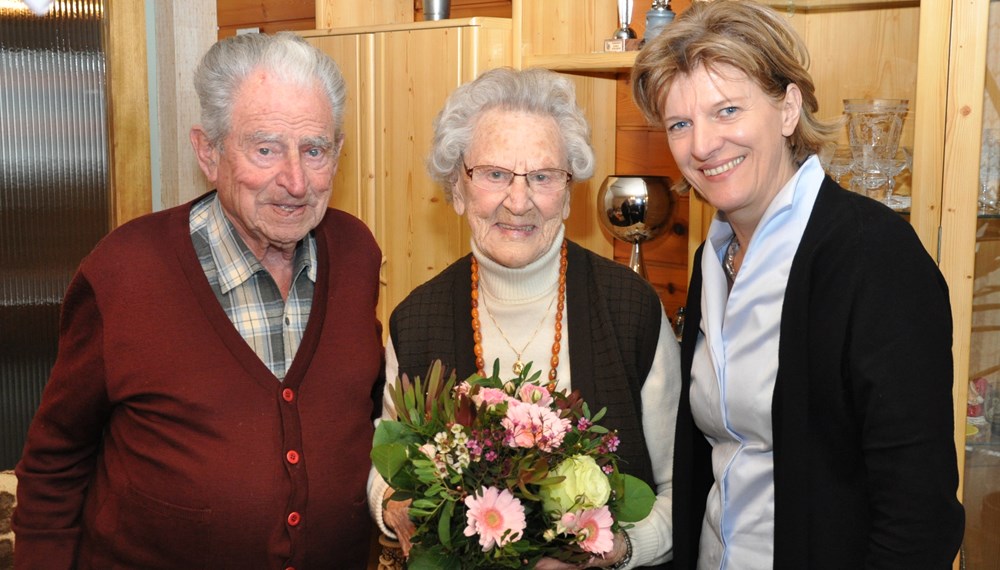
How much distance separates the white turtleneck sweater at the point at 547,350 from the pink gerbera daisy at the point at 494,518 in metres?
0.49

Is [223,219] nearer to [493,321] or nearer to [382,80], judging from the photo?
[493,321]

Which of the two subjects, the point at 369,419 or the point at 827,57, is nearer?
the point at 369,419

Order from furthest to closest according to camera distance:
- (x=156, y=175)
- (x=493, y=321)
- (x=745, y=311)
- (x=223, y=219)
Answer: (x=156, y=175) < (x=493, y=321) < (x=223, y=219) < (x=745, y=311)

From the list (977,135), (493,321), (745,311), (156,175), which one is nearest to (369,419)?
(493,321)

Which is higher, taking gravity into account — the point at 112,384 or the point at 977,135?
the point at 977,135

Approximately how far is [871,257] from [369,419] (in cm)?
99

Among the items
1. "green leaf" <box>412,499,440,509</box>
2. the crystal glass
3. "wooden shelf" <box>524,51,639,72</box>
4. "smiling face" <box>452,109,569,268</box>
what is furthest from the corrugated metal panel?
the crystal glass

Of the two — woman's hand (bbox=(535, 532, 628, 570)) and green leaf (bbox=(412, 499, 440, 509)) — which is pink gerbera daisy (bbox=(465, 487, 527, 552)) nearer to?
green leaf (bbox=(412, 499, 440, 509))

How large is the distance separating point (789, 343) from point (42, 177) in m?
2.68

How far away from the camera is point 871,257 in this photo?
1510 mm

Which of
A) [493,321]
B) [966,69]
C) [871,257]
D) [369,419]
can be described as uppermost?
[966,69]

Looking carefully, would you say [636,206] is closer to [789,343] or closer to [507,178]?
[507,178]

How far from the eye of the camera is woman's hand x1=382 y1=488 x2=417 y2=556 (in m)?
1.74

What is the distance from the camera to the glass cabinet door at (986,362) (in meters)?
2.05
